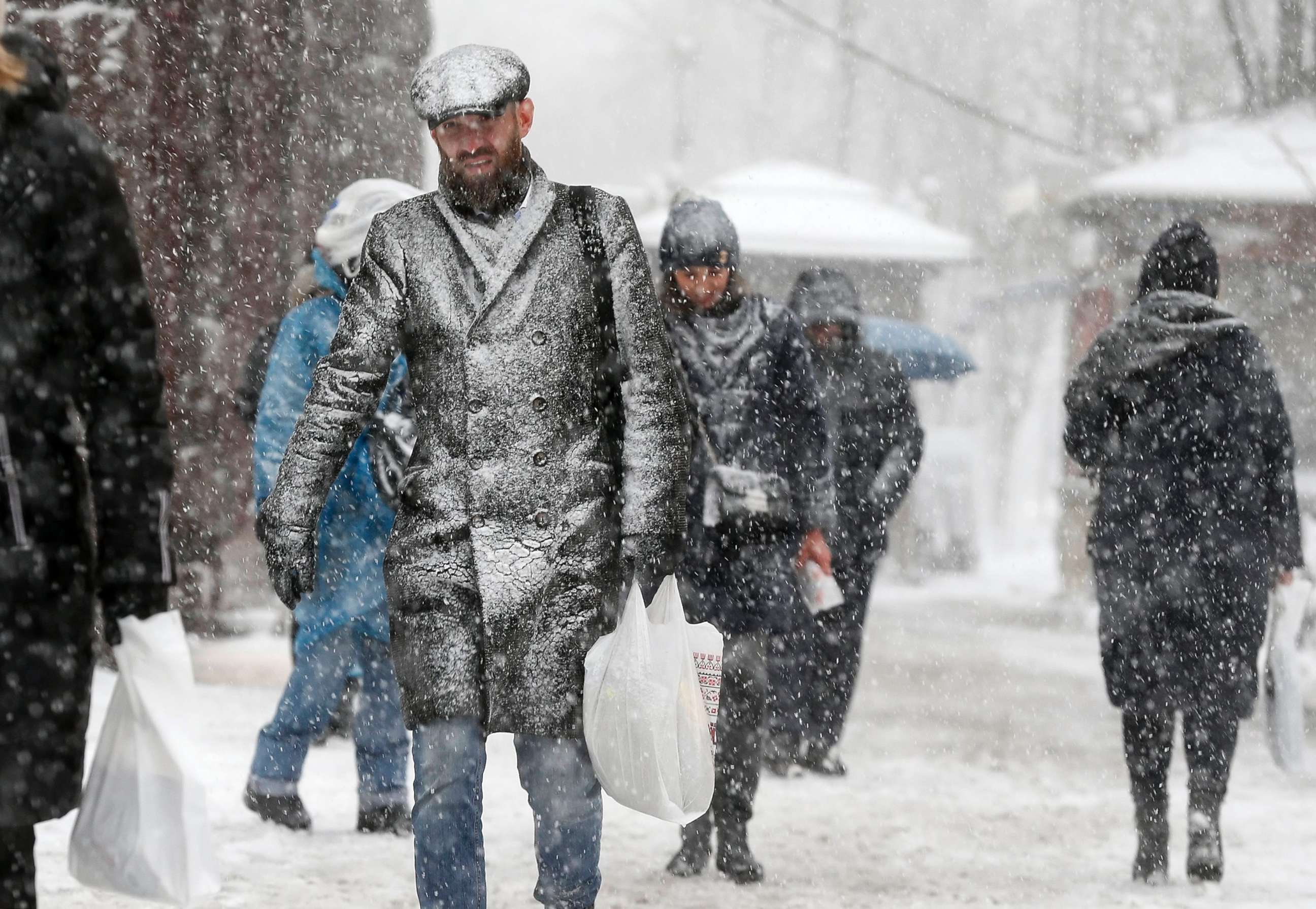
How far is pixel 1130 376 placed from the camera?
18.8ft

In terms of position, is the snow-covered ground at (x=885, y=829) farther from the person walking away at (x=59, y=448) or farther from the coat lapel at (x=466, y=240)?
the person walking away at (x=59, y=448)

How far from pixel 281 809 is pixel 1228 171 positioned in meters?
12.2

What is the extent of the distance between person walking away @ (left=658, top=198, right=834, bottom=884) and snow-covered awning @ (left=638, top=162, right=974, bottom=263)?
14.6 m

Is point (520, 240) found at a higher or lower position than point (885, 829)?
higher

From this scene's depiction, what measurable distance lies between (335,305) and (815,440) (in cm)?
148

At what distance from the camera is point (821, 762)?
7605 mm

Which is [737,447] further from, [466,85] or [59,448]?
[59,448]

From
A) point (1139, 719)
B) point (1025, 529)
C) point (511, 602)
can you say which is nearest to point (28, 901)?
point (511, 602)

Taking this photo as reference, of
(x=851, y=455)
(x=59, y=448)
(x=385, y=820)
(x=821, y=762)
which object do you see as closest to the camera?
(x=59, y=448)

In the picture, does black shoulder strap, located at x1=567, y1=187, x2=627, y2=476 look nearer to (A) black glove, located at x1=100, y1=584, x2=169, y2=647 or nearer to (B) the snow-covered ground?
(A) black glove, located at x1=100, y1=584, x2=169, y2=647

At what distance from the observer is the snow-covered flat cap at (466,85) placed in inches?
147

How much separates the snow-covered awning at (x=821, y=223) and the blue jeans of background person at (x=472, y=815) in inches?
656

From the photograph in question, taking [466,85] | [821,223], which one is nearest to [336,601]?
[466,85]

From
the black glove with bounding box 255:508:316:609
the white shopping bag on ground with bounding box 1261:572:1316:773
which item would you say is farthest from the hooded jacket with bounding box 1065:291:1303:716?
the black glove with bounding box 255:508:316:609
